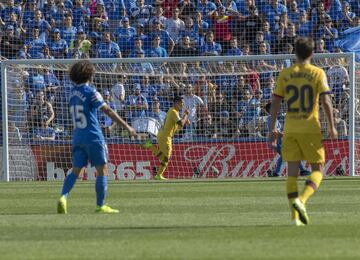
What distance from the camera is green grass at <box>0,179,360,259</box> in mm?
10148

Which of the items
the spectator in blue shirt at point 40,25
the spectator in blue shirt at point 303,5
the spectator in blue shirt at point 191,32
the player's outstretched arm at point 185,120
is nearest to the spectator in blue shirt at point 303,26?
the spectator in blue shirt at point 303,5

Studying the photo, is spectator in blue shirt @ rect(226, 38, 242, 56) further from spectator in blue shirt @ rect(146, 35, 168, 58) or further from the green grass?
the green grass

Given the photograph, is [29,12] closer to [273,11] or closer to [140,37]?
[140,37]

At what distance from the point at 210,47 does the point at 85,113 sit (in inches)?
608

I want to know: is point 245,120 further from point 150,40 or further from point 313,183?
point 313,183

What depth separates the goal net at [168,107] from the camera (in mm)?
26031

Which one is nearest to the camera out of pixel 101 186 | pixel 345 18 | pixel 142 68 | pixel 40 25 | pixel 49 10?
pixel 101 186

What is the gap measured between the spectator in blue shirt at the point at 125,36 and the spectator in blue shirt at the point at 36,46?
→ 2.22 metres

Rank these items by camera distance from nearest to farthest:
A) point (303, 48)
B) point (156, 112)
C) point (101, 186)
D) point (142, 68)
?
point (303, 48) → point (101, 186) → point (156, 112) → point (142, 68)

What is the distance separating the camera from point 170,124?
1006 inches

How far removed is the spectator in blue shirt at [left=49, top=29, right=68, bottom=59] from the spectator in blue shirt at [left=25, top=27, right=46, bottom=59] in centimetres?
29

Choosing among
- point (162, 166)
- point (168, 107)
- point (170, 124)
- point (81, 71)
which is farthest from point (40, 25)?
point (81, 71)

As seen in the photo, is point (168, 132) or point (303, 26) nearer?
point (168, 132)

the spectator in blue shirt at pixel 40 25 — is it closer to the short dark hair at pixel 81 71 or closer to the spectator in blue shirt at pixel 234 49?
the spectator in blue shirt at pixel 234 49
